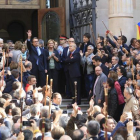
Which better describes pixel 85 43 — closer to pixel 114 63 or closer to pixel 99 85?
pixel 114 63

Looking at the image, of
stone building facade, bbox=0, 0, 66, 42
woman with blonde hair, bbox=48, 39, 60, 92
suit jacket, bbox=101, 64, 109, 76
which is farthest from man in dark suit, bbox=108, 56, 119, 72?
stone building facade, bbox=0, 0, 66, 42

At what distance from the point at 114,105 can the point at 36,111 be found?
391 centimetres

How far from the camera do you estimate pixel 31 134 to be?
A: 8938mm

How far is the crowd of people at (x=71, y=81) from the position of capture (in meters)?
10.8

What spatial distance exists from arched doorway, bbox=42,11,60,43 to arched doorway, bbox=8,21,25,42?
7775mm

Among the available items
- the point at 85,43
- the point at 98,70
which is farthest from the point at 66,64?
the point at 98,70

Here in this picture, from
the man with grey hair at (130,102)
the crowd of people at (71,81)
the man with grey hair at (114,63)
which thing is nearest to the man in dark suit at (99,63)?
the crowd of people at (71,81)

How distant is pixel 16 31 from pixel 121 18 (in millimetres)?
10843

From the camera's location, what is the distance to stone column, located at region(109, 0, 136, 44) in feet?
61.5

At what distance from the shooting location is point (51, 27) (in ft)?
68.4

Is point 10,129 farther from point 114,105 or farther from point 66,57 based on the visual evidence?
point 66,57

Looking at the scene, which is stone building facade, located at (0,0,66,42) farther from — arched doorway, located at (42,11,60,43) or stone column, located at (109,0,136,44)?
stone column, located at (109,0,136,44)

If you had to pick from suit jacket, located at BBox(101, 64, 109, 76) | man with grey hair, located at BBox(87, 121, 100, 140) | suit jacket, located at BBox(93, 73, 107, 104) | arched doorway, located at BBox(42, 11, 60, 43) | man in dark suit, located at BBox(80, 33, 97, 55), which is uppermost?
arched doorway, located at BBox(42, 11, 60, 43)

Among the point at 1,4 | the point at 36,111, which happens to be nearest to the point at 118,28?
the point at 1,4
